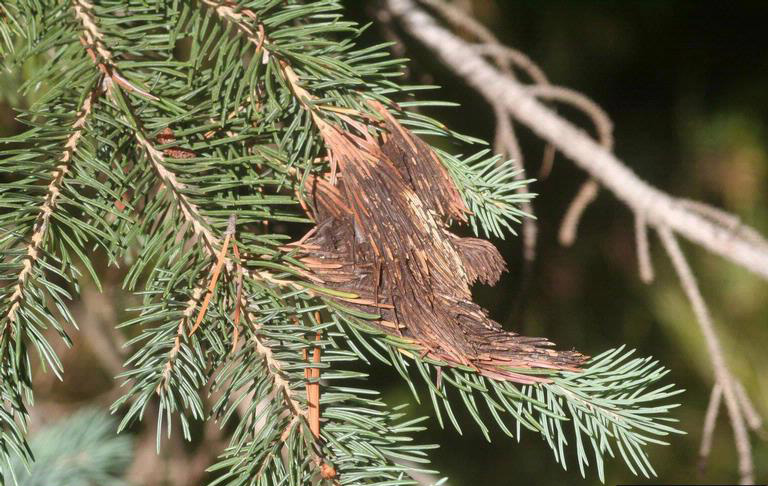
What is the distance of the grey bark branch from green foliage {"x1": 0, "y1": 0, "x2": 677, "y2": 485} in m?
0.40

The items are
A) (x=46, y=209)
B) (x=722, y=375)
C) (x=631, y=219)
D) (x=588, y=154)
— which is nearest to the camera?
(x=46, y=209)

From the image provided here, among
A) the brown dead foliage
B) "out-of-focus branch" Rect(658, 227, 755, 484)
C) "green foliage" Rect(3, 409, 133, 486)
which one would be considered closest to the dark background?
"green foliage" Rect(3, 409, 133, 486)

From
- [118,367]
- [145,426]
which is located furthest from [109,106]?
[145,426]

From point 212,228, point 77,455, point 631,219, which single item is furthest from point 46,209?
point 631,219

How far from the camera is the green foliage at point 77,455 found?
2.36 feet

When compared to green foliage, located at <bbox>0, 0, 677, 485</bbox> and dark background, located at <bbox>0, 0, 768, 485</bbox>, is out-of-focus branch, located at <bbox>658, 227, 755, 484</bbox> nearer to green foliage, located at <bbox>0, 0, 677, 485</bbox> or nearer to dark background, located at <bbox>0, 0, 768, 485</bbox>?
green foliage, located at <bbox>0, 0, 677, 485</bbox>

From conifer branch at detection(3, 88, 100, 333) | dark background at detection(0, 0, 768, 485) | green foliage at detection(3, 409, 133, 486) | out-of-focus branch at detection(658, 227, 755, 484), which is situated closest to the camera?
conifer branch at detection(3, 88, 100, 333)

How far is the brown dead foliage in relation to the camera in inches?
12.6

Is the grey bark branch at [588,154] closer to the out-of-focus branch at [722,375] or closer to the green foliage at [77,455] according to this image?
the out-of-focus branch at [722,375]

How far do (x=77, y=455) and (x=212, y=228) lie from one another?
1.86 feet

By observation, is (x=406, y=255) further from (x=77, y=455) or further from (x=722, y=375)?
(x=77, y=455)

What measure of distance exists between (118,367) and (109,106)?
110 centimetres

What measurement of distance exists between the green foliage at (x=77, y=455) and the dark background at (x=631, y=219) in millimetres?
530

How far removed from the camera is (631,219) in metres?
1.77
